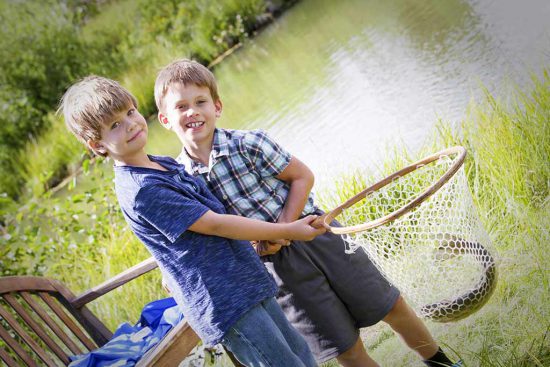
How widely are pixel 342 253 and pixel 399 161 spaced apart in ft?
5.52

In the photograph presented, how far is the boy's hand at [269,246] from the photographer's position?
2.05 meters

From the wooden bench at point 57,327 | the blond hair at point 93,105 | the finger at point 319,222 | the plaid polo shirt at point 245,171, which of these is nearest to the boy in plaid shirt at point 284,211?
the plaid polo shirt at point 245,171

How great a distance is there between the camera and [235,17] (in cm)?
1071

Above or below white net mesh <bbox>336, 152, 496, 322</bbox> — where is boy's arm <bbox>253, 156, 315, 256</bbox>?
above

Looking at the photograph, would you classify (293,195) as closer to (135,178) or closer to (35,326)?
(135,178)

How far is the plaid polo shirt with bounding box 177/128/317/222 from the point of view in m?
2.11

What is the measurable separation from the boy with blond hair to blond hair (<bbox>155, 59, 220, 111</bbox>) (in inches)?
8.8

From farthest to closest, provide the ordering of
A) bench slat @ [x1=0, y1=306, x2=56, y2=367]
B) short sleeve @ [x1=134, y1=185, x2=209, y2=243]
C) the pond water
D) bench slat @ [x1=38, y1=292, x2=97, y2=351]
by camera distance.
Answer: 1. the pond water
2. bench slat @ [x1=38, y1=292, x2=97, y2=351]
3. bench slat @ [x1=0, y1=306, x2=56, y2=367]
4. short sleeve @ [x1=134, y1=185, x2=209, y2=243]

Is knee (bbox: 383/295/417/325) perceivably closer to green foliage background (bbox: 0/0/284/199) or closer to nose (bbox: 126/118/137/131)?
nose (bbox: 126/118/137/131)

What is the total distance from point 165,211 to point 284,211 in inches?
18.3

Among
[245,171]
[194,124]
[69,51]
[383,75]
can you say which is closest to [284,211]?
[245,171]

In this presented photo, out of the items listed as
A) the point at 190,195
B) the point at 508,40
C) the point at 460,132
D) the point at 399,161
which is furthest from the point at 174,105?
the point at 508,40

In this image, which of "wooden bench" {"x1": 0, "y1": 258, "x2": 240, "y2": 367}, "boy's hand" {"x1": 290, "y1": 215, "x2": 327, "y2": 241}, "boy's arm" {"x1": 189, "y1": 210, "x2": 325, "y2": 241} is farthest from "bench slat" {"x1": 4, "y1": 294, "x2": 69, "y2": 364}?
"boy's hand" {"x1": 290, "y1": 215, "x2": 327, "y2": 241}

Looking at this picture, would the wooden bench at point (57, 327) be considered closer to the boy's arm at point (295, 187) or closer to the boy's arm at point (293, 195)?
the boy's arm at point (293, 195)
